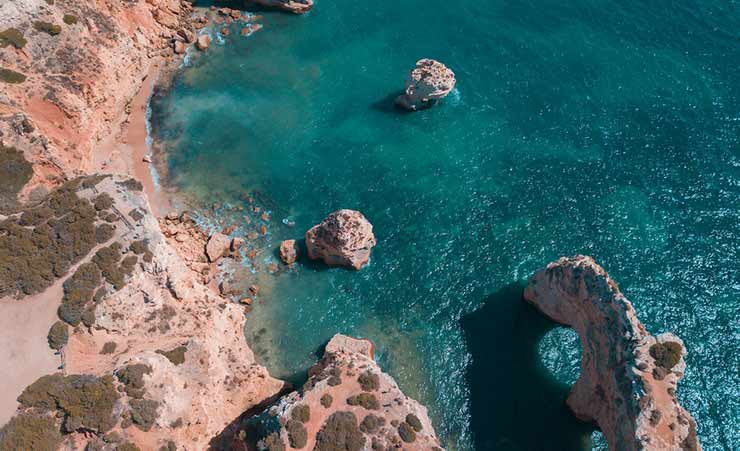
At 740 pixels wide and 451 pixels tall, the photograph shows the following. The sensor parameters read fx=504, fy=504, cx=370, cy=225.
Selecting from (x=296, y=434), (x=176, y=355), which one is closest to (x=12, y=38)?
(x=176, y=355)

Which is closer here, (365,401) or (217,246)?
(365,401)

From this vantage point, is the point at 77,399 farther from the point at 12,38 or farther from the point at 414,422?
the point at 12,38

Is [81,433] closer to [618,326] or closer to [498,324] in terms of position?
[498,324]

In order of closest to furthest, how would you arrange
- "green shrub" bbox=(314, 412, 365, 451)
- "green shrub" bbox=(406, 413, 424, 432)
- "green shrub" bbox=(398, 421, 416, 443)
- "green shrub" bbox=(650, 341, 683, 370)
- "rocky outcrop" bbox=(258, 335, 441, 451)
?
"green shrub" bbox=(314, 412, 365, 451) < "rocky outcrop" bbox=(258, 335, 441, 451) < "green shrub" bbox=(398, 421, 416, 443) < "green shrub" bbox=(406, 413, 424, 432) < "green shrub" bbox=(650, 341, 683, 370)

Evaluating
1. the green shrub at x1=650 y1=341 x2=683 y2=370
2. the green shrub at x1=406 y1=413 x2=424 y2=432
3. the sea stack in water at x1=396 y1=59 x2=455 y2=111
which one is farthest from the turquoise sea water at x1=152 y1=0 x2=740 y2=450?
the green shrub at x1=650 y1=341 x2=683 y2=370

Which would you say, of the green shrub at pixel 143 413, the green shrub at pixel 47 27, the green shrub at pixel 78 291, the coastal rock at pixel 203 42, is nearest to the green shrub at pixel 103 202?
the green shrub at pixel 78 291

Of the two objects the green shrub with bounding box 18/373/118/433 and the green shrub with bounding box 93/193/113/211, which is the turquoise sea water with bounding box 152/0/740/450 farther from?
the green shrub with bounding box 18/373/118/433
